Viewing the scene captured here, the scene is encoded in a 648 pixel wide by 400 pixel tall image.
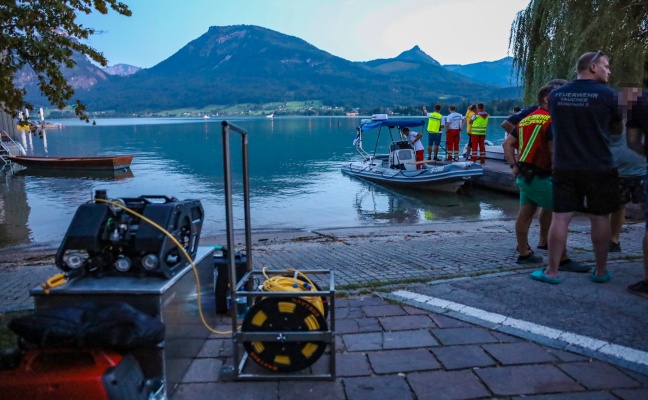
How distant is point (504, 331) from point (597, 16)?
15039 mm

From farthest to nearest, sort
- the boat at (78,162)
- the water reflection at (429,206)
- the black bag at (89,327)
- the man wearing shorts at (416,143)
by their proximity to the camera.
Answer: the boat at (78,162) → the man wearing shorts at (416,143) → the water reflection at (429,206) → the black bag at (89,327)

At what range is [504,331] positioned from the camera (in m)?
3.56

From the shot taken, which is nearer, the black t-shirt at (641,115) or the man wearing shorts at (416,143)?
the black t-shirt at (641,115)

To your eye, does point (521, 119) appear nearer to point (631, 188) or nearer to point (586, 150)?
point (586, 150)

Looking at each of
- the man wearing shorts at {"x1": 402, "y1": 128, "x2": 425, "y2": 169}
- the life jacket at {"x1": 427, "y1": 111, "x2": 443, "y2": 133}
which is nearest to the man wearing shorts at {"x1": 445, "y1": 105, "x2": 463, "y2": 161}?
the life jacket at {"x1": 427, "y1": 111, "x2": 443, "y2": 133}

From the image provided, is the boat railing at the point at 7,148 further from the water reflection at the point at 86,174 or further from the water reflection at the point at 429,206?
the water reflection at the point at 429,206

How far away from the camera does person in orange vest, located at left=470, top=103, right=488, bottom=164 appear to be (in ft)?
68.6

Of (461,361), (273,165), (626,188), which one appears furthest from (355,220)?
(273,165)

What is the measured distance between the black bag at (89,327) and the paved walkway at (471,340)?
2.11 feet

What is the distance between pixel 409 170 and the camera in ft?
69.2

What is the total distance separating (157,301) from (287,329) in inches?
31.9

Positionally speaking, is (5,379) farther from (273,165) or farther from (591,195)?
(273,165)

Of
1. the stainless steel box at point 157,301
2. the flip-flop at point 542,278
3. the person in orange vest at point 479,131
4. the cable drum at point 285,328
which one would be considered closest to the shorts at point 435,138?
the person in orange vest at point 479,131

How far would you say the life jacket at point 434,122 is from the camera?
21469mm
